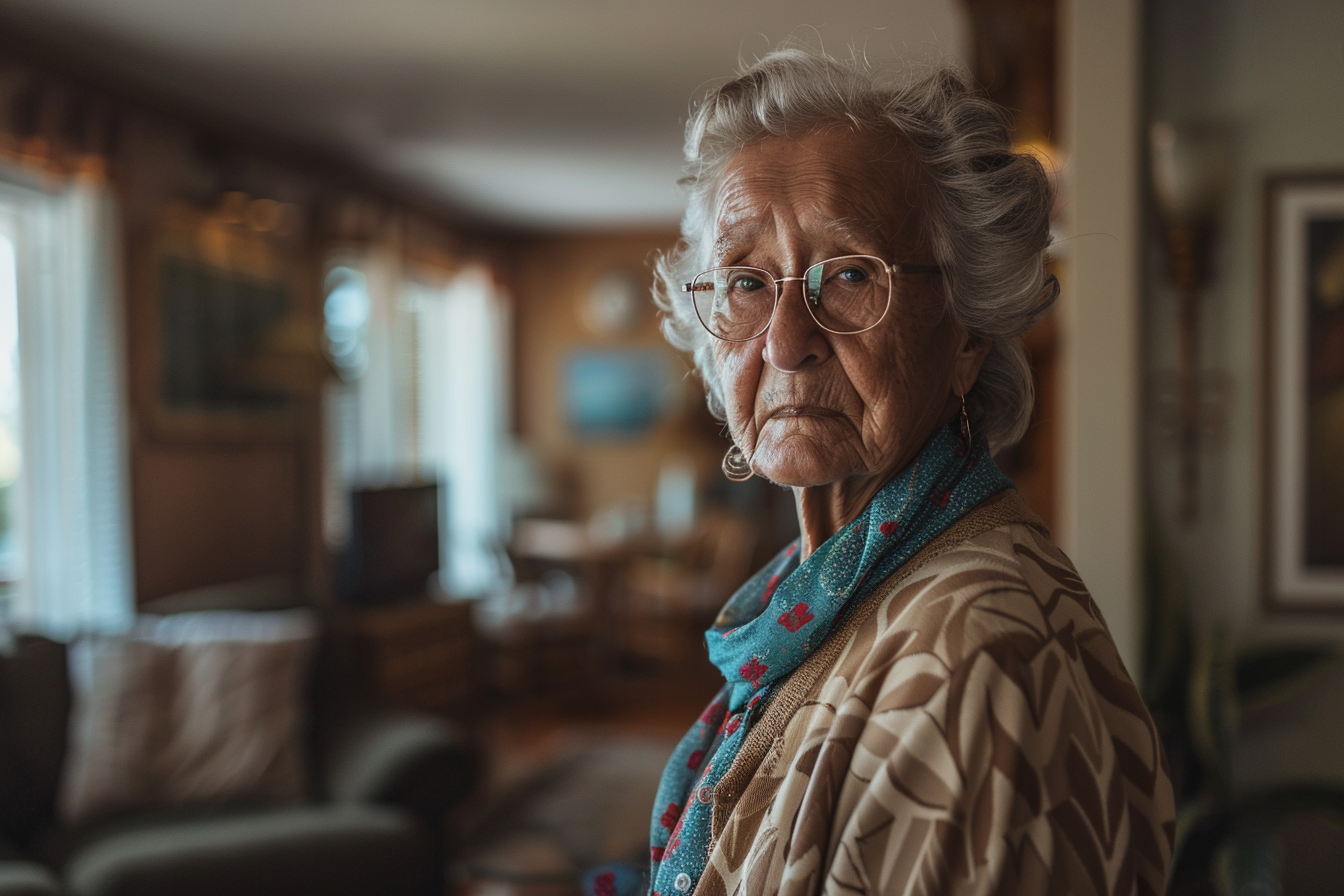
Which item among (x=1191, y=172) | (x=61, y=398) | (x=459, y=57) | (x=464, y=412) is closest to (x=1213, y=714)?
(x=1191, y=172)

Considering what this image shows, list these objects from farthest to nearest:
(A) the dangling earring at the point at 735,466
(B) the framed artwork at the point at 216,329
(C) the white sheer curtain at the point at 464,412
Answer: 1. (C) the white sheer curtain at the point at 464,412
2. (B) the framed artwork at the point at 216,329
3. (A) the dangling earring at the point at 735,466

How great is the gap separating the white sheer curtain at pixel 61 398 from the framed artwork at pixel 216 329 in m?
0.26

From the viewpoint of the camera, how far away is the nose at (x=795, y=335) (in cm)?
84

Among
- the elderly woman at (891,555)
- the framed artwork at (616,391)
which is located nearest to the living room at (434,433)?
the elderly woman at (891,555)

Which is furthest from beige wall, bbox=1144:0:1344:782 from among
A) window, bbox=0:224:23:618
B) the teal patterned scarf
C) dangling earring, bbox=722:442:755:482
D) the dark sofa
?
window, bbox=0:224:23:618

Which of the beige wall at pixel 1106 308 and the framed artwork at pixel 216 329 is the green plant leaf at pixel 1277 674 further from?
the framed artwork at pixel 216 329

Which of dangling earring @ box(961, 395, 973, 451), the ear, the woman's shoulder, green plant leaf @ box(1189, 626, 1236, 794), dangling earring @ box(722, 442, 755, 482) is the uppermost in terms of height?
the ear

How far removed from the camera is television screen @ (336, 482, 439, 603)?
3.93 meters

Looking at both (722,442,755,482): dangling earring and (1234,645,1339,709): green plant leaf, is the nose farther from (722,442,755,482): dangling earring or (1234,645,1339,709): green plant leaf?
(1234,645,1339,709): green plant leaf

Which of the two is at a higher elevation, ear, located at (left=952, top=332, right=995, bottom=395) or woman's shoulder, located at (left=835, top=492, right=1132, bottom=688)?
ear, located at (left=952, top=332, right=995, bottom=395)

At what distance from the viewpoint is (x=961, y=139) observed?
837mm

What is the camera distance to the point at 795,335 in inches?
33.2

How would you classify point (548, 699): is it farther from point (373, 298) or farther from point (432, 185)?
point (432, 185)

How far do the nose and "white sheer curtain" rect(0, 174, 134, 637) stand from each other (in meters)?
3.28
